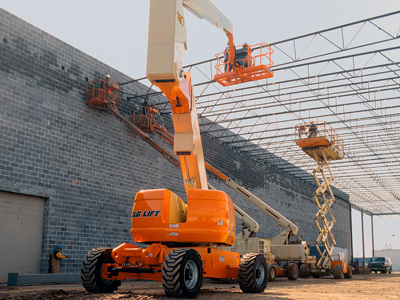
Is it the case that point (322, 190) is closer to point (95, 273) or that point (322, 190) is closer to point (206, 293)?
point (206, 293)

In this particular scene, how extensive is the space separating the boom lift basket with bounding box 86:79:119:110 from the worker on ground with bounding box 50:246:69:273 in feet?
22.5

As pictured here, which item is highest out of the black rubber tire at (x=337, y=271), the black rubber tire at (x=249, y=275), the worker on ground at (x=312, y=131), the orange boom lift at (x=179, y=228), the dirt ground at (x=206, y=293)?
the worker on ground at (x=312, y=131)

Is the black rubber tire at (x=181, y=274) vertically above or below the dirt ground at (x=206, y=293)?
above

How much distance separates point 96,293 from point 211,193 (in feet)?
12.4

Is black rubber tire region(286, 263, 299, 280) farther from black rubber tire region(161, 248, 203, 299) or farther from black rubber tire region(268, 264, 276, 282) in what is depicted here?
black rubber tire region(161, 248, 203, 299)

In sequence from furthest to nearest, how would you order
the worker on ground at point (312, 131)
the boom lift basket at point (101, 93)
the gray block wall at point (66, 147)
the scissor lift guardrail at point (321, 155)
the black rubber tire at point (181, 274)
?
the worker on ground at point (312, 131) → the scissor lift guardrail at point (321, 155) → the boom lift basket at point (101, 93) → the gray block wall at point (66, 147) → the black rubber tire at point (181, 274)

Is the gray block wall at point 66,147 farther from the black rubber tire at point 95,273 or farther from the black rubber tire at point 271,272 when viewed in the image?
the black rubber tire at point 95,273

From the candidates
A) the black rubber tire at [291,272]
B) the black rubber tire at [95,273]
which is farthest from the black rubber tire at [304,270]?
the black rubber tire at [95,273]

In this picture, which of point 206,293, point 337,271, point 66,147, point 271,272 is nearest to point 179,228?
point 206,293

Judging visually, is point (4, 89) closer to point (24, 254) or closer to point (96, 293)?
point (24, 254)

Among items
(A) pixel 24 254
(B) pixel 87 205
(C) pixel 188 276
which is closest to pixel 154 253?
(C) pixel 188 276

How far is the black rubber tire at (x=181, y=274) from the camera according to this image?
9758mm

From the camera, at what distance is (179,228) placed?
37.2ft

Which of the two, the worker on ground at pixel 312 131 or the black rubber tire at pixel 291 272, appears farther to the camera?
the worker on ground at pixel 312 131
